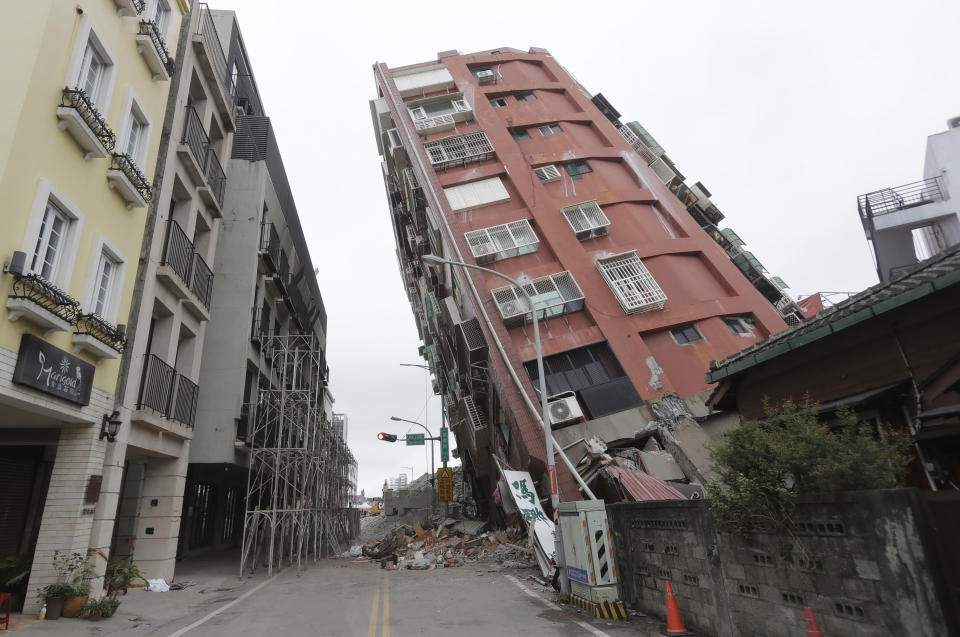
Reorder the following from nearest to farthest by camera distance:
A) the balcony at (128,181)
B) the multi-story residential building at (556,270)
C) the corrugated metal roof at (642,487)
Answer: the balcony at (128,181) → the corrugated metal roof at (642,487) → the multi-story residential building at (556,270)

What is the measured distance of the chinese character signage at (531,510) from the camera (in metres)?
14.3

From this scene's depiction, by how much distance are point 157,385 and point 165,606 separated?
5.47m

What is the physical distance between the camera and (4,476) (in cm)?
1131

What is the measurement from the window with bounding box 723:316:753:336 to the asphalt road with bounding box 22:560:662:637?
45.6 ft

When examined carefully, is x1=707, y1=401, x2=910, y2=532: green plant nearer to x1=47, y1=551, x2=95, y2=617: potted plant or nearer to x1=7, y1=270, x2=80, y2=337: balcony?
x1=7, y1=270, x2=80, y2=337: balcony

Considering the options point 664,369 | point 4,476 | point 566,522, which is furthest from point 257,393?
point 664,369

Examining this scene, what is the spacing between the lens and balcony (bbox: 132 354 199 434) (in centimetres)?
1291

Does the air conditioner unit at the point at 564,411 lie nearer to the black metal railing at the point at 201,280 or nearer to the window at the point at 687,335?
the window at the point at 687,335

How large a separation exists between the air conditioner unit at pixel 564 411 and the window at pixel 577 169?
13.9 meters

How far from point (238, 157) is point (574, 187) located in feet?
53.9

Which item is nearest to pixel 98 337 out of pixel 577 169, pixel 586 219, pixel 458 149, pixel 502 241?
pixel 502 241

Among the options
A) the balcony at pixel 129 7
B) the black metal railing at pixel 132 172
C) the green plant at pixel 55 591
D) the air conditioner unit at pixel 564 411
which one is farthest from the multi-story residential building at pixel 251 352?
the air conditioner unit at pixel 564 411

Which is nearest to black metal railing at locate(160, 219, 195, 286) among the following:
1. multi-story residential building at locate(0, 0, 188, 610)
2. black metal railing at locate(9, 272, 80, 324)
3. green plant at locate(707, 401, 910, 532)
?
multi-story residential building at locate(0, 0, 188, 610)

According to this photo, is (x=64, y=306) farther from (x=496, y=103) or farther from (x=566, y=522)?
(x=496, y=103)
